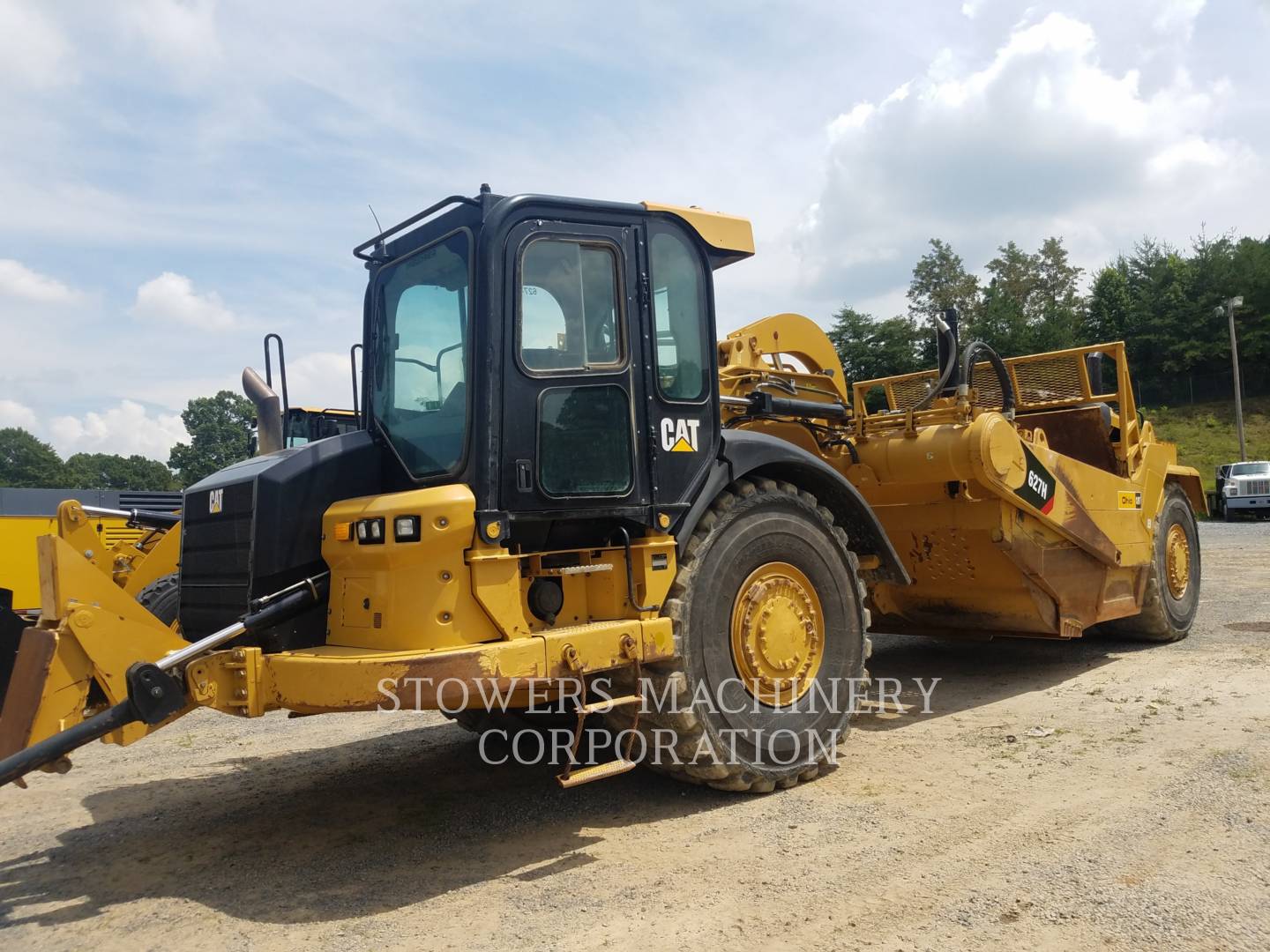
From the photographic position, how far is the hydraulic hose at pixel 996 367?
21.9 feet

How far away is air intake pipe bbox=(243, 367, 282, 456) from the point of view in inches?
181

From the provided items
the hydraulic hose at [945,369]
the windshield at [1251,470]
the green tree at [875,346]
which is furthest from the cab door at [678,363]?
the green tree at [875,346]

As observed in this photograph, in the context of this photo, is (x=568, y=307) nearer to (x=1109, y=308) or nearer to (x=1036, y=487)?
(x=1036, y=487)

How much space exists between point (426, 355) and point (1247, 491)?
26.5 meters

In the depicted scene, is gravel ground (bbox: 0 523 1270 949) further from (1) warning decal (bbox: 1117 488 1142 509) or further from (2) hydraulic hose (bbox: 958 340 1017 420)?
(2) hydraulic hose (bbox: 958 340 1017 420)

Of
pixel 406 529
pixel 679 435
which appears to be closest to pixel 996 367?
pixel 679 435

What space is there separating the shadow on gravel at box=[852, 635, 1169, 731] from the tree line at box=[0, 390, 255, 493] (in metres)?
74.0

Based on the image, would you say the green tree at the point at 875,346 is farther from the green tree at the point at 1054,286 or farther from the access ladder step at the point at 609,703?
the access ladder step at the point at 609,703

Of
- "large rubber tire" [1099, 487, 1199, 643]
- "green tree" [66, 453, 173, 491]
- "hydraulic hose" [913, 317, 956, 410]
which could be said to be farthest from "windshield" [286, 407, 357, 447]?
"green tree" [66, 453, 173, 491]

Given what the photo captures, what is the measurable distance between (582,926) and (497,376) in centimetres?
206

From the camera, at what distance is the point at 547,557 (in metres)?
4.24

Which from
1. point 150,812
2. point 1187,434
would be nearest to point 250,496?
point 150,812

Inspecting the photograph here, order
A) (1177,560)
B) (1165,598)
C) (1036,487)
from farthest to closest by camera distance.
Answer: (1177,560) → (1165,598) → (1036,487)

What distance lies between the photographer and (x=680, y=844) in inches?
158
